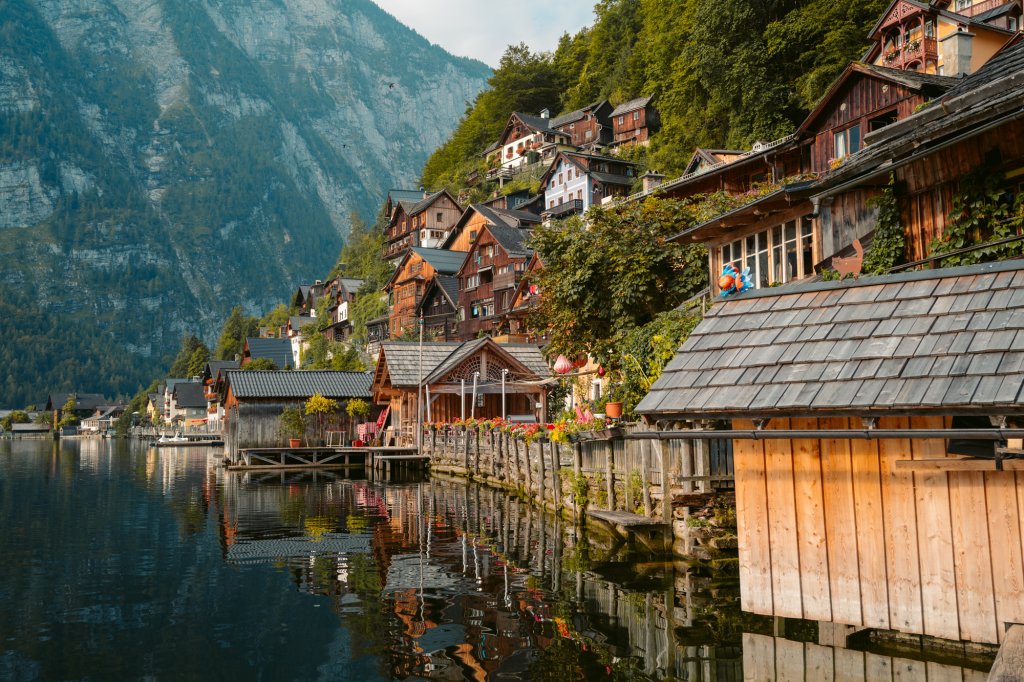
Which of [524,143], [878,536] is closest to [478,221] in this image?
[524,143]

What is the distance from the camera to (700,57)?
67500mm

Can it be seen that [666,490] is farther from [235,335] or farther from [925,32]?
[235,335]

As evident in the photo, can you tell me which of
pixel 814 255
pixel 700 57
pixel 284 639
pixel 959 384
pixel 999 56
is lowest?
pixel 284 639

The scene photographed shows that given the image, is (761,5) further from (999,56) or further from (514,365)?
(999,56)

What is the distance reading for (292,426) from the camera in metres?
54.8

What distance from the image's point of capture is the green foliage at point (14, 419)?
609ft

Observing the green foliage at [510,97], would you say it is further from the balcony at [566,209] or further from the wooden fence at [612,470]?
the wooden fence at [612,470]

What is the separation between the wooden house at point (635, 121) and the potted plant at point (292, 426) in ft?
190

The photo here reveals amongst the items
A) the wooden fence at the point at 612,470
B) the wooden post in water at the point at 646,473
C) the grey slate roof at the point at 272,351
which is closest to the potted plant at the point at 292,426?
the wooden fence at the point at 612,470

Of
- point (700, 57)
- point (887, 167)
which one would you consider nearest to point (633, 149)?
point (700, 57)

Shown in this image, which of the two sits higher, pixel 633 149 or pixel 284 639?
pixel 633 149

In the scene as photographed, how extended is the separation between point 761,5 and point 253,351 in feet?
228

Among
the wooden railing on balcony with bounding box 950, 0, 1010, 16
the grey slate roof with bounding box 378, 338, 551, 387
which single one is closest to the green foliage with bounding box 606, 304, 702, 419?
the grey slate roof with bounding box 378, 338, 551, 387

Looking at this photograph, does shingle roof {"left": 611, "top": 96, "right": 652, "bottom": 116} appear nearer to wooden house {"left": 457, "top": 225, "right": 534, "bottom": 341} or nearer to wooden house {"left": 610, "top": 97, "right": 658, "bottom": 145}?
wooden house {"left": 610, "top": 97, "right": 658, "bottom": 145}
